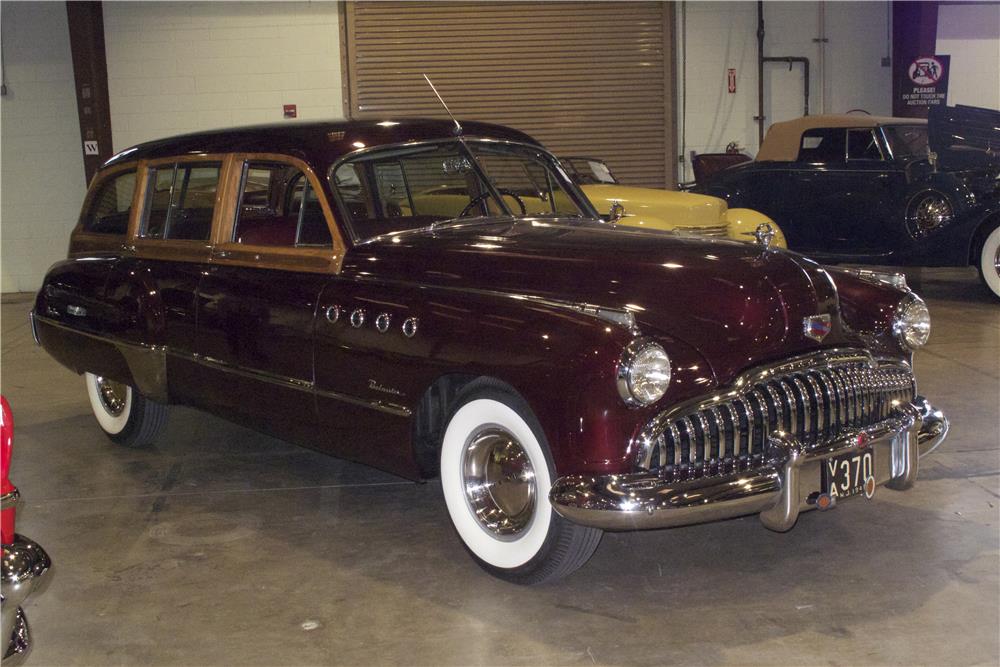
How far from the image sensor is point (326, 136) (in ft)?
15.5

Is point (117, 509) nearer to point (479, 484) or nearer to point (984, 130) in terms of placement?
point (479, 484)

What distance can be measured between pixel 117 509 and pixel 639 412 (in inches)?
102

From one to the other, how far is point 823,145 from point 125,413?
7428 mm

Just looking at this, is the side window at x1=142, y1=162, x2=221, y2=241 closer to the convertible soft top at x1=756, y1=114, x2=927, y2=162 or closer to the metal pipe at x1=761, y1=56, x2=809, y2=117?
the convertible soft top at x1=756, y1=114, x2=927, y2=162

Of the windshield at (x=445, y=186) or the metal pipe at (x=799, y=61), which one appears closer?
the windshield at (x=445, y=186)

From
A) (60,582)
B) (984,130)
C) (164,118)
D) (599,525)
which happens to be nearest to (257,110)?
(164,118)

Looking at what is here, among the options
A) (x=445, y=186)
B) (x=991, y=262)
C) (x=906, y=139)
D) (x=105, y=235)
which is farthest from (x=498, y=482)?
(x=906, y=139)

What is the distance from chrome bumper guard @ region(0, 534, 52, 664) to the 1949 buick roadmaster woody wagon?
151 cm

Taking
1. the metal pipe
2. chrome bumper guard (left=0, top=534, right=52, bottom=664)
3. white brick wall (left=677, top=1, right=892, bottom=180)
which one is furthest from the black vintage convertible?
chrome bumper guard (left=0, top=534, right=52, bottom=664)

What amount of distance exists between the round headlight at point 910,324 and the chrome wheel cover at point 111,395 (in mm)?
3887

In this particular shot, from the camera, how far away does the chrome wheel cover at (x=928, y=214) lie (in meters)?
9.92

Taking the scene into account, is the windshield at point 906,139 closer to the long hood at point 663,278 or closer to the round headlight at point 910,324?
the round headlight at point 910,324

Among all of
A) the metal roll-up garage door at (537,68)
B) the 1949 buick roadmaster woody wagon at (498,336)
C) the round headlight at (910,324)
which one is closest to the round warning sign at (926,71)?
the metal roll-up garage door at (537,68)

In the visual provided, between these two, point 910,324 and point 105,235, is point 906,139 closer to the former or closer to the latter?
point 910,324
